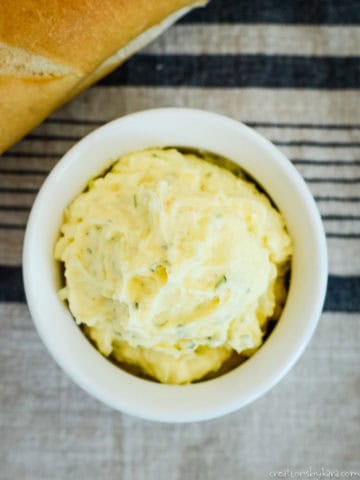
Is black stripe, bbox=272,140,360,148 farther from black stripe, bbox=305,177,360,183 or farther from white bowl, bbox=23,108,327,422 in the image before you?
white bowl, bbox=23,108,327,422

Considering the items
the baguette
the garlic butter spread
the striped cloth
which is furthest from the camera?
the striped cloth

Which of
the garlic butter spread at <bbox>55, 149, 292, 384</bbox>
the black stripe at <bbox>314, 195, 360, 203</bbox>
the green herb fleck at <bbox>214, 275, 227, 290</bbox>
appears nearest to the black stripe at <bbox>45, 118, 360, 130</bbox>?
the black stripe at <bbox>314, 195, 360, 203</bbox>

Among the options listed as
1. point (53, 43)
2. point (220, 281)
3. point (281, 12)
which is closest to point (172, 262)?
point (220, 281)

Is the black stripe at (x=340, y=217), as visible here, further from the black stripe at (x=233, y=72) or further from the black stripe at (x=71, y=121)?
the black stripe at (x=71, y=121)

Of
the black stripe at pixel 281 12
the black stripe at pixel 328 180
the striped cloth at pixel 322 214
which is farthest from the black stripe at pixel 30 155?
the black stripe at pixel 328 180

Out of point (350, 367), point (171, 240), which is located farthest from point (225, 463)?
point (171, 240)

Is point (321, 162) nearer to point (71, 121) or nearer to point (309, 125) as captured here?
point (309, 125)
